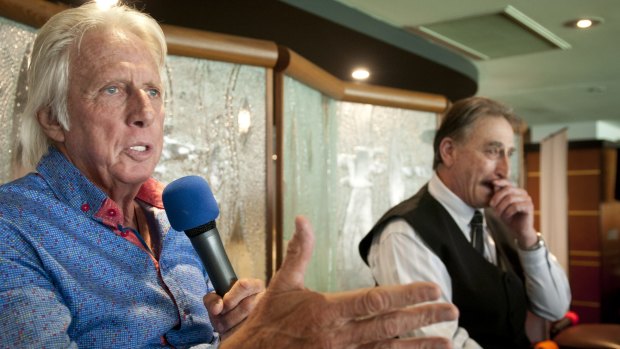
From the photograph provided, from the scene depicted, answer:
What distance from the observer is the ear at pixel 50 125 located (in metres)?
1.06

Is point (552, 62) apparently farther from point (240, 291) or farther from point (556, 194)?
point (240, 291)

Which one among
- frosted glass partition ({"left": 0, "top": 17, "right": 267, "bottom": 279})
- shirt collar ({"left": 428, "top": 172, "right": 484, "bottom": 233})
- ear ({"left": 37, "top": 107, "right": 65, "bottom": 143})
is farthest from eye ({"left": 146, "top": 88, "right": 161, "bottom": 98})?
shirt collar ({"left": 428, "top": 172, "right": 484, "bottom": 233})

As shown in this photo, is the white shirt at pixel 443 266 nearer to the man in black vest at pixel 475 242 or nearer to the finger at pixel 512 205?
the man in black vest at pixel 475 242

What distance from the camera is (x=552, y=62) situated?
5.41 m

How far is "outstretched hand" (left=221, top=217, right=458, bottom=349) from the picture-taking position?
0.67 metres

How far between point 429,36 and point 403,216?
97.5 inches

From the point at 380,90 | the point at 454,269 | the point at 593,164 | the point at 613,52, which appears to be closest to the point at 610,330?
the point at 454,269

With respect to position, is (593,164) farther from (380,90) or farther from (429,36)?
(380,90)

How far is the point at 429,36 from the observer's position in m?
4.05

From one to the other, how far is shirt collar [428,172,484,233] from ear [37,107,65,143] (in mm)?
1398

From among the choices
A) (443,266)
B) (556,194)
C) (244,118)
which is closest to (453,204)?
(443,266)

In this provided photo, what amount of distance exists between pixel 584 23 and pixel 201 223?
394 centimetres

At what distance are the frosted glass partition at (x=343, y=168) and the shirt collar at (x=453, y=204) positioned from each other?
0.60 meters

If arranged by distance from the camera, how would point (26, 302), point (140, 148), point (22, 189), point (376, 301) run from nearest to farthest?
point (376, 301), point (26, 302), point (22, 189), point (140, 148)
